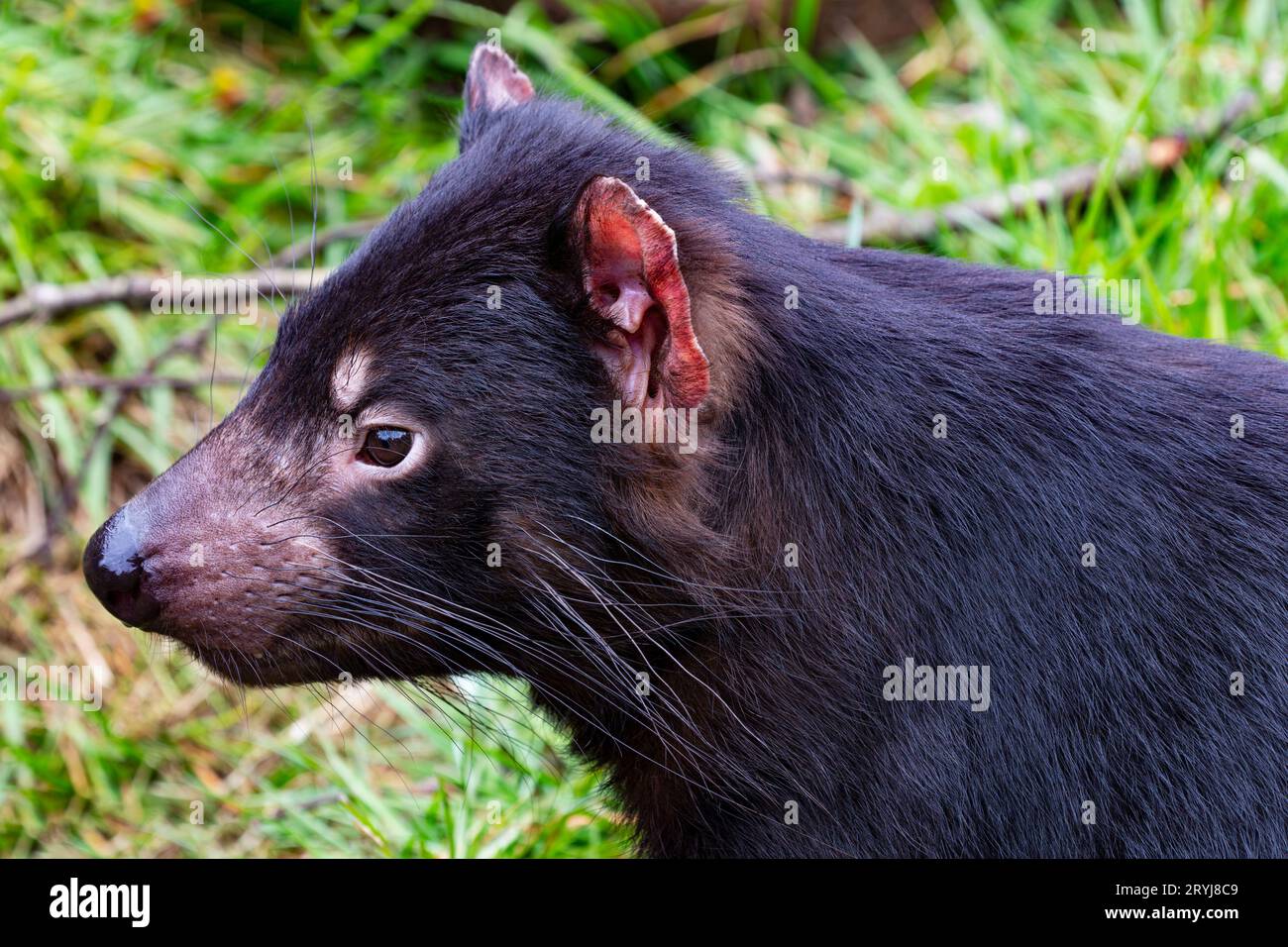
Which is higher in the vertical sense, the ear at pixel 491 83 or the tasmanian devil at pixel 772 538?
the ear at pixel 491 83

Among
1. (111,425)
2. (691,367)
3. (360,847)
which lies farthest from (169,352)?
(691,367)

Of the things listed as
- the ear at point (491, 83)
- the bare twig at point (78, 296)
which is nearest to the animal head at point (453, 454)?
the ear at point (491, 83)

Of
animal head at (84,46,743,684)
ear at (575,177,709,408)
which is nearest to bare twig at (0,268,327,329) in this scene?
animal head at (84,46,743,684)

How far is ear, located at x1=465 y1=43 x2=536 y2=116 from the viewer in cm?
325

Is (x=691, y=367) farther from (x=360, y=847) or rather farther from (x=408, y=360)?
(x=360, y=847)

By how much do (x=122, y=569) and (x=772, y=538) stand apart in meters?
1.16

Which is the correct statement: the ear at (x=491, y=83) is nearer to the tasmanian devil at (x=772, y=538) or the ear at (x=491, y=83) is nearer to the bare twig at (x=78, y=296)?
the tasmanian devil at (x=772, y=538)

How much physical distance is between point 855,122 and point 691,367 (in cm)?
398

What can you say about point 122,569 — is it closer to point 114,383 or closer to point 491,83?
point 491,83

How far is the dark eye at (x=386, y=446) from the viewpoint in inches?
106

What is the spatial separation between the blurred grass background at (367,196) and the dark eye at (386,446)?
114 cm

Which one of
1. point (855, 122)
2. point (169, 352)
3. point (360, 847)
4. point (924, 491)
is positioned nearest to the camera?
point (924, 491)

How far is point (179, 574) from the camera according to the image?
2693mm

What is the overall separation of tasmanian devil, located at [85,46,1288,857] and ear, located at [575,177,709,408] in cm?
1
